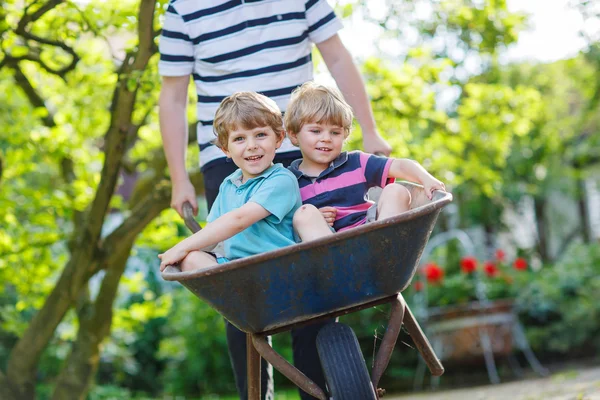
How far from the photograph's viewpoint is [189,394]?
27.6ft

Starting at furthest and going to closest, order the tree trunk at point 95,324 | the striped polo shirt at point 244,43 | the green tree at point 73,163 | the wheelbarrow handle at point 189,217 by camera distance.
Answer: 1. the tree trunk at point 95,324
2. the green tree at point 73,163
3. the striped polo shirt at point 244,43
4. the wheelbarrow handle at point 189,217

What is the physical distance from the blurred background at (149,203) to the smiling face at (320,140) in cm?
134

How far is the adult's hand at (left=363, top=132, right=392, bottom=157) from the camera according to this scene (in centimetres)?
277

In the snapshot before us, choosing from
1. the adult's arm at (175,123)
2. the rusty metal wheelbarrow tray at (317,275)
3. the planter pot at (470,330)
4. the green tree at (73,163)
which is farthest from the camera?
the planter pot at (470,330)

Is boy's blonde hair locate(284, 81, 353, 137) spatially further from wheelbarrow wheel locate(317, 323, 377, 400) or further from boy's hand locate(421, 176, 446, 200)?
wheelbarrow wheel locate(317, 323, 377, 400)

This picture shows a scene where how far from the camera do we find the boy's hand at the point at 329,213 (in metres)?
2.27

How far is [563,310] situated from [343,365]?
6.32 meters

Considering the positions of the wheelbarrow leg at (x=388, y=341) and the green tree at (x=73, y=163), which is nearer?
the wheelbarrow leg at (x=388, y=341)

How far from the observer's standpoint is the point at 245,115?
7.36 ft

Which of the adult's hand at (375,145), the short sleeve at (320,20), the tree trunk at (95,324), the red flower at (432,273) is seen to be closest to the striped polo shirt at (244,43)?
the short sleeve at (320,20)

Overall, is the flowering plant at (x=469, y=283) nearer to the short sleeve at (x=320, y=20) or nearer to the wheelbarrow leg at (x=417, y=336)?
the short sleeve at (x=320, y=20)

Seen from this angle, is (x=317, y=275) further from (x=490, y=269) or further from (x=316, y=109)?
(x=490, y=269)

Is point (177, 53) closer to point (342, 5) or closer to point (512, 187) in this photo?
point (342, 5)

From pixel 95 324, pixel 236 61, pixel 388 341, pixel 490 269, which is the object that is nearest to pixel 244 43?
pixel 236 61
